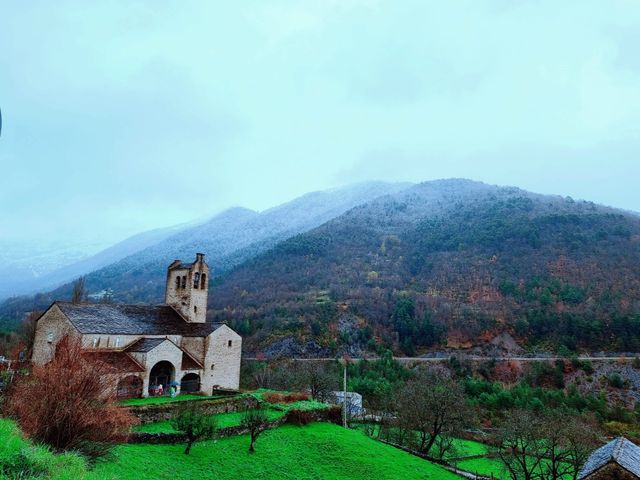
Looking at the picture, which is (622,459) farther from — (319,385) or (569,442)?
(319,385)

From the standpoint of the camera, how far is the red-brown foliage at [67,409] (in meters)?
12.6

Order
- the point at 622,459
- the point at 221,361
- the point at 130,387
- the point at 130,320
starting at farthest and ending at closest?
the point at 221,361
the point at 130,320
the point at 130,387
the point at 622,459

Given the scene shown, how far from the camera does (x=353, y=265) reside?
12656 cm

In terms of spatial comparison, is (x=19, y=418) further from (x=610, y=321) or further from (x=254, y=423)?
(x=610, y=321)

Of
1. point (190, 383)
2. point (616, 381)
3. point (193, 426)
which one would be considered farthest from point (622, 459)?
point (616, 381)

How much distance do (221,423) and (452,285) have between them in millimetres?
89743

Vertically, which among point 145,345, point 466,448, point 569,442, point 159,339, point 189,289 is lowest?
point 466,448

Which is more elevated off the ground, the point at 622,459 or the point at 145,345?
the point at 145,345

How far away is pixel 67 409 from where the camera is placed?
1277cm

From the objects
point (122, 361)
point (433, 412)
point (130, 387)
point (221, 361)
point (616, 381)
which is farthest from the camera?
point (616, 381)

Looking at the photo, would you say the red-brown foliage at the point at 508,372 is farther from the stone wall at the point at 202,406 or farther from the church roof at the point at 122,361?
the church roof at the point at 122,361

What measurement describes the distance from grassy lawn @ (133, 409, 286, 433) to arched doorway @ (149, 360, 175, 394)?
290 inches

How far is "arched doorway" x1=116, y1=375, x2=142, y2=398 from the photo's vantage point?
89.4 ft

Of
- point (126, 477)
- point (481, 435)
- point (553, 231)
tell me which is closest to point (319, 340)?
point (481, 435)
